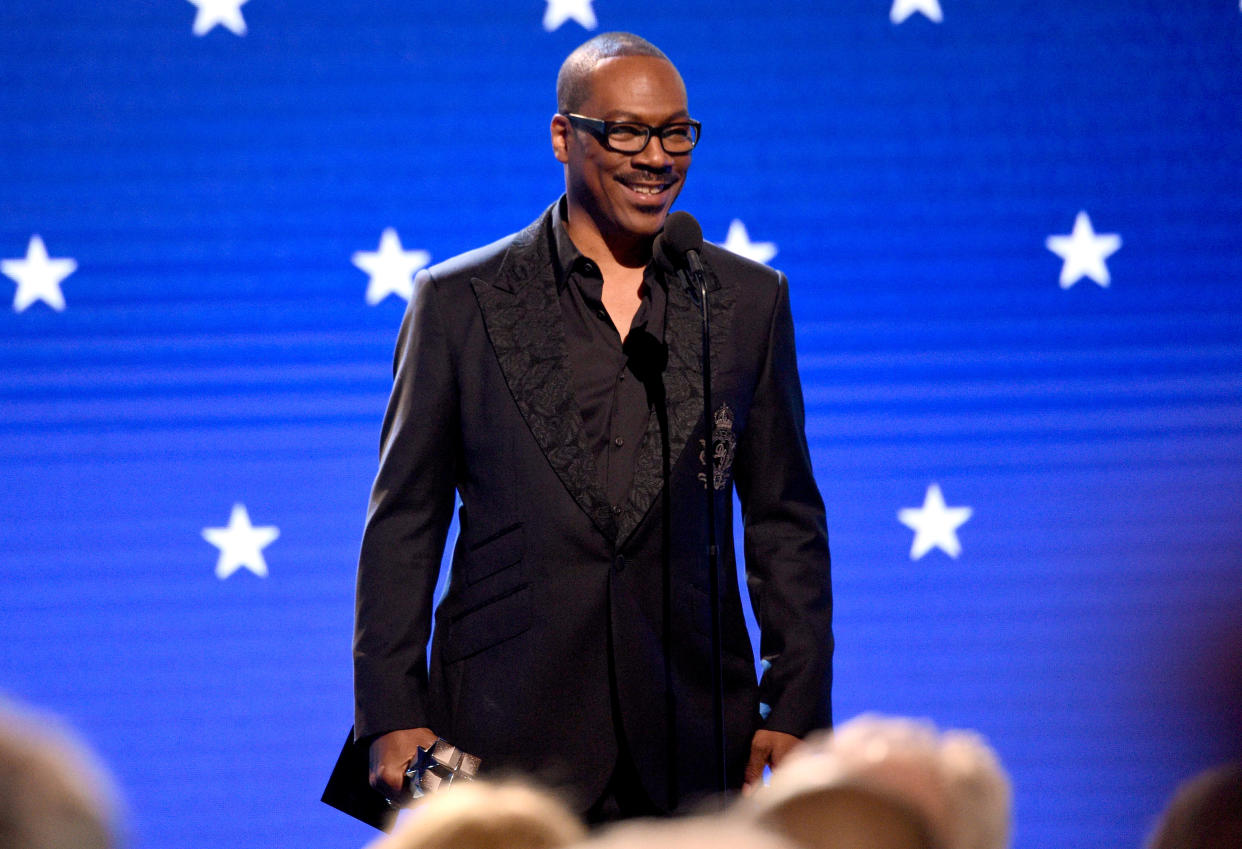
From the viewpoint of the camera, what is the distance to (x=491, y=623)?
96.7 inches

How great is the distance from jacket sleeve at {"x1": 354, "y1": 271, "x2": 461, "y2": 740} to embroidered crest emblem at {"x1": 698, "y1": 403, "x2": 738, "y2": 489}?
0.44 metres

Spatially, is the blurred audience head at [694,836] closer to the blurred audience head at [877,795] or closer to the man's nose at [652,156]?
the blurred audience head at [877,795]

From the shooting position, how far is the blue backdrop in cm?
365

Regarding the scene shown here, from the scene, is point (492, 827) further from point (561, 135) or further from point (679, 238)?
point (561, 135)

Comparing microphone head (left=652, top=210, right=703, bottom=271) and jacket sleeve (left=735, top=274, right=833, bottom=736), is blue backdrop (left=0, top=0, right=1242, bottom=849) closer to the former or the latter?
jacket sleeve (left=735, top=274, right=833, bottom=736)

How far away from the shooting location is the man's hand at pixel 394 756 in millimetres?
2367

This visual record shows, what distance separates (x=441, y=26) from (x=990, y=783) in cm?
311

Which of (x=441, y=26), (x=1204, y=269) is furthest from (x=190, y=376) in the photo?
(x=1204, y=269)

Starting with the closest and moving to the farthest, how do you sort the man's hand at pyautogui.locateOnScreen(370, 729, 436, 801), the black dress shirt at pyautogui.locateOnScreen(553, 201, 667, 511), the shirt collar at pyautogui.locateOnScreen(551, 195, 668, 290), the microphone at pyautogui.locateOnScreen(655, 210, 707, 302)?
the microphone at pyautogui.locateOnScreen(655, 210, 707, 302), the man's hand at pyautogui.locateOnScreen(370, 729, 436, 801), the black dress shirt at pyautogui.locateOnScreen(553, 201, 667, 511), the shirt collar at pyautogui.locateOnScreen(551, 195, 668, 290)

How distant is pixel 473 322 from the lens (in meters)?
2.55

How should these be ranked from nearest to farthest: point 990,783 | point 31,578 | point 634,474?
point 990,783
point 634,474
point 31,578

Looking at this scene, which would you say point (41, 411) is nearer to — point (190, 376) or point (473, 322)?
point (190, 376)

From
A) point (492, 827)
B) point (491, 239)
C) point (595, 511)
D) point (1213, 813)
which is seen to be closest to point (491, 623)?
point (595, 511)

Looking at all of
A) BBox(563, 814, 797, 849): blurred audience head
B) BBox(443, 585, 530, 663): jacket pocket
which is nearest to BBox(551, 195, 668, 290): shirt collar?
BBox(443, 585, 530, 663): jacket pocket
